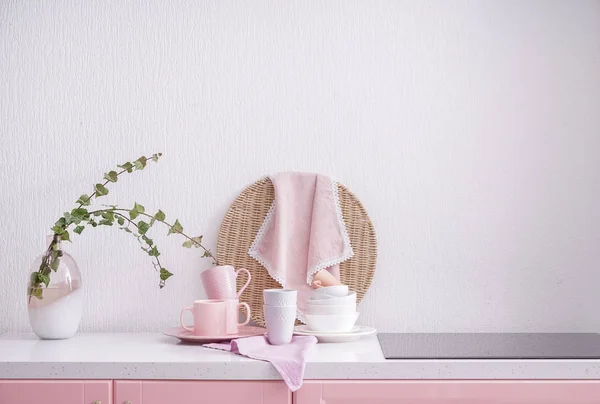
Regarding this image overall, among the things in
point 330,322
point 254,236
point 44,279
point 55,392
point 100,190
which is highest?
point 100,190

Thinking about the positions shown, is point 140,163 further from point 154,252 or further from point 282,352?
point 282,352

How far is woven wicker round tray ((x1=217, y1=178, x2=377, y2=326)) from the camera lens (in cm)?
216

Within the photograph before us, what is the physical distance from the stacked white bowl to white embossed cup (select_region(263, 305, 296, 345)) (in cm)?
13

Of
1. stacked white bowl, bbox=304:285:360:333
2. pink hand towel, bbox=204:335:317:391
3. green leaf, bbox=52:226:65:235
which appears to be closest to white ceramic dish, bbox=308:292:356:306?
stacked white bowl, bbox=304:285:360:333

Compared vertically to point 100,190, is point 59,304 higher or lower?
lower

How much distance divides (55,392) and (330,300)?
714 mm

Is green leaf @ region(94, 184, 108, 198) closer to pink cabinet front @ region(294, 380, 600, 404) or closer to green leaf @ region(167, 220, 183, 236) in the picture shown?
green leaf @ region(167, 220, 183, 236)

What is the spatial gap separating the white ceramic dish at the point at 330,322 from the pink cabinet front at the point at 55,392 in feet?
1.81

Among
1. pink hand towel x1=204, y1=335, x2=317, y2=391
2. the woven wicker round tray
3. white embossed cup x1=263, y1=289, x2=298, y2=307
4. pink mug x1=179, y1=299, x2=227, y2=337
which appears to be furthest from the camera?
the woven wicker round tray

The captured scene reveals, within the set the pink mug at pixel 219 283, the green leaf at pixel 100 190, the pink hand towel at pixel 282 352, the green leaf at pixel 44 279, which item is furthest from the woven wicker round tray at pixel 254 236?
the green leaf at pixel 44 279

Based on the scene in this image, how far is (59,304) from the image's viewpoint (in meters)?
1.99

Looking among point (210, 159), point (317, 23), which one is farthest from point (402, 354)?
point (317, 23)

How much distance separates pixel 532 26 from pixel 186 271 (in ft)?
4.19

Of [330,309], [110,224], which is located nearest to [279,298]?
[330,309]
